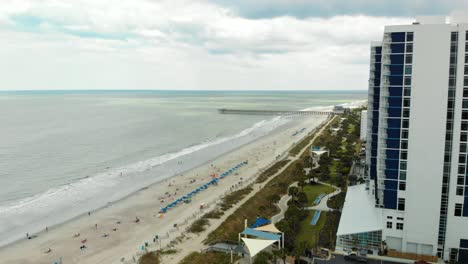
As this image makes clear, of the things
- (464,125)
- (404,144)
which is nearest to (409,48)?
(464,125)

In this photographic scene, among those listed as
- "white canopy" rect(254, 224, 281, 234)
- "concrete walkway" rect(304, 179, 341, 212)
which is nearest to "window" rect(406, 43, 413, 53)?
"white canopy" rect(254, 224, 281, 234)

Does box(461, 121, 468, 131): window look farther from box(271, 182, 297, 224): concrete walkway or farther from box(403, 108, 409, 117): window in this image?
box(271, 182, 297, 224): concrete walkway

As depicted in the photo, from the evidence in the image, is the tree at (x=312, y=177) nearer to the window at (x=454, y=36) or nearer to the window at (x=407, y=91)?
the window at (x=407, y=91)

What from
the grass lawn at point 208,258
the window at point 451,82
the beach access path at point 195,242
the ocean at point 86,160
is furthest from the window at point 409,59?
the ocean at point 86,160

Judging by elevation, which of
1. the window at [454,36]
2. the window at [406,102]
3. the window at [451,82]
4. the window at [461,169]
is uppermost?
the window at [454,36]

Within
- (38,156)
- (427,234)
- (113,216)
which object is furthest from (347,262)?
(38,156)

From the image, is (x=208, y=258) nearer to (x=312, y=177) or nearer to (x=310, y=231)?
(x=310, y=231)
